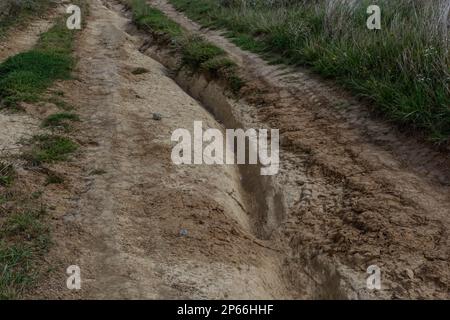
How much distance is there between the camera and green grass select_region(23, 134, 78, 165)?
17.1 ft

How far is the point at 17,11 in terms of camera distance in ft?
40.3

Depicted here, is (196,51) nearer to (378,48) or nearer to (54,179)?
(378,48)

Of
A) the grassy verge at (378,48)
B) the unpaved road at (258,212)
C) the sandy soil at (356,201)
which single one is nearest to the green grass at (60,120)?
the unpaved road at (258,212)

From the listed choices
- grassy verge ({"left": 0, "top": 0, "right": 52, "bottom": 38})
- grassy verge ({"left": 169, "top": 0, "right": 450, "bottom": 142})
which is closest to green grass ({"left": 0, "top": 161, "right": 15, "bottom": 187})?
grassy verge ({"left": 169, "top": 0, "right": 450, "bottom": 142})

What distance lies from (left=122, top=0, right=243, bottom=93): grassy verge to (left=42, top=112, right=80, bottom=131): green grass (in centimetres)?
264

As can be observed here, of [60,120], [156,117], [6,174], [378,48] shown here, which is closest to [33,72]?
[60,120]

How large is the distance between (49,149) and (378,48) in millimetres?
4277

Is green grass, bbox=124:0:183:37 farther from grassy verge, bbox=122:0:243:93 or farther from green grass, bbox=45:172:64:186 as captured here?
green grass, bbox=45:172:64:186

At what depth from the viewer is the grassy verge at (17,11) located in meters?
11.4

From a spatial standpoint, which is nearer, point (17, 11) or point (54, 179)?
point (54, 179)

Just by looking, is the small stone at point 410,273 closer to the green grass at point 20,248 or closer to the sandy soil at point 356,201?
the sandy soil at point 356,201

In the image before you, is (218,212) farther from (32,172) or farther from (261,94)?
(261,94)

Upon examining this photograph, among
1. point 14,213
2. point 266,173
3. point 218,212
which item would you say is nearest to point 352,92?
point 266,173

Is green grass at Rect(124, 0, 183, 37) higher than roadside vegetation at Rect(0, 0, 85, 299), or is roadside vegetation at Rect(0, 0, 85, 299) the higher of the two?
green grass at Rect(124, 0, 183, 37)
